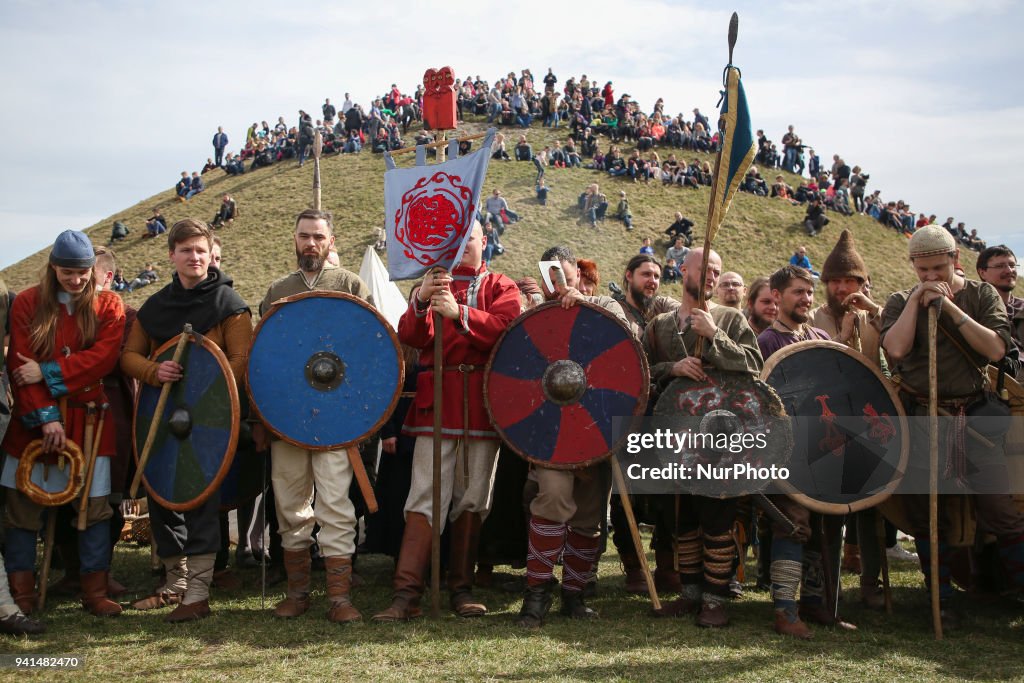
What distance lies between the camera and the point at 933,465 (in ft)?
13.3

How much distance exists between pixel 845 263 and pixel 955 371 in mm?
847

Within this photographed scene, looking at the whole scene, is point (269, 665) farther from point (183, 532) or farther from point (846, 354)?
point (846, 354)

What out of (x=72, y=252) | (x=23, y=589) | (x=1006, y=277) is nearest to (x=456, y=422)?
(x=72, y=252)

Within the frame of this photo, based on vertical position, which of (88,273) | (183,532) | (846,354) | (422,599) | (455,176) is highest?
(455,176)

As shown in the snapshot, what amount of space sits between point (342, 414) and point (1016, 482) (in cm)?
308

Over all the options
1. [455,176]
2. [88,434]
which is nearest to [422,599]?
[88,434]

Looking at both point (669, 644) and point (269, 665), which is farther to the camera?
point (669, 644)

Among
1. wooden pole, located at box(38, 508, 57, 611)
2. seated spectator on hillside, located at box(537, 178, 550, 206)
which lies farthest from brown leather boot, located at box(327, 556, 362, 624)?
seated spectator on hillside, located at box(537, 178, 550, 206)

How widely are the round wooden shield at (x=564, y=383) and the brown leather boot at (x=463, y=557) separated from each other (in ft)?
1.90

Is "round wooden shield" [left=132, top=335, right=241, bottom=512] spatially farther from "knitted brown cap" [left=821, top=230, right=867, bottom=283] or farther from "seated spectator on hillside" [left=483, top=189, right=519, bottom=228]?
"seated spectator on hillside" [left=483, top=189, right=519, bottom=228]

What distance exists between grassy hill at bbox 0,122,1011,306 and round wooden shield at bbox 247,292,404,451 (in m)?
18.7

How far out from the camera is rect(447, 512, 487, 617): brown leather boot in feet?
14.2

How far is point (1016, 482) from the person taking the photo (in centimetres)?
421

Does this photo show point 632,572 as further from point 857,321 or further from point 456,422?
point 857,321
